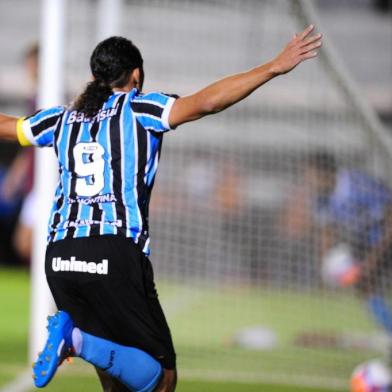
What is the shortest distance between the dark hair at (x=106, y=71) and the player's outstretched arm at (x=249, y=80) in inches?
18.4

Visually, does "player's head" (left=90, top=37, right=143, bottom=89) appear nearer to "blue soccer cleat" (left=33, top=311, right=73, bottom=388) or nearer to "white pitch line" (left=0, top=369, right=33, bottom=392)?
"blue soccer cleat" (left=33, top=311, right=73, bottom=388)

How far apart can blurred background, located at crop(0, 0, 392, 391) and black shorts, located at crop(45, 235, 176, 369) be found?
299 centimetres

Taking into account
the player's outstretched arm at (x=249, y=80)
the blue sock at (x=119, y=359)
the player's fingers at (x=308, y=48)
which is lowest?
the blue sock at (x=119, y=359)

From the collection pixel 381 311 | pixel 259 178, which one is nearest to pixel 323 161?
pixel 259 178

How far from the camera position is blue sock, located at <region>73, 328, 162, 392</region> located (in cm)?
539

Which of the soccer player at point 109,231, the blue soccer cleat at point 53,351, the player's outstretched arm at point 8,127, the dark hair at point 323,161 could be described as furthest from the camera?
the dark hair at point 323,161

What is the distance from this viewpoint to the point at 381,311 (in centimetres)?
1008

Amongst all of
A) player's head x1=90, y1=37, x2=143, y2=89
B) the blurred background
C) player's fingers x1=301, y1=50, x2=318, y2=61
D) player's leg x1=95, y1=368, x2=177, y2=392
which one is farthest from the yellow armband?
the blurred background

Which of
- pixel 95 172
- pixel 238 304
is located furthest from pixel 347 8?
pixel 95 172

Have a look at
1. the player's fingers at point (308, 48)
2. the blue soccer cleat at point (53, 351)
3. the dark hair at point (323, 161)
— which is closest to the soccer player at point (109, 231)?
the blue soccer cleat at point (53, 351)

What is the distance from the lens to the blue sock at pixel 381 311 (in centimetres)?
983

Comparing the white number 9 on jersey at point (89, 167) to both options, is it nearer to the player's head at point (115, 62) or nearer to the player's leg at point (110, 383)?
the player's head at point (115, 62)

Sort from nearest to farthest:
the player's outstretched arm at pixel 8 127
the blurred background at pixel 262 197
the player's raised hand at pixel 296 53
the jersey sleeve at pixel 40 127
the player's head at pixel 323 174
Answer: the player's raised hand at pixel 296 53 → the jersey sleeve at pixel 40 127 → the player's outstretched arm at pixel 8 127 → the blurred background at pixel 262 197 → the player's head at pixel 323 174

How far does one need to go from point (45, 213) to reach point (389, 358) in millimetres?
2813
